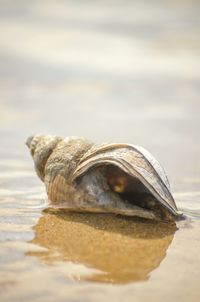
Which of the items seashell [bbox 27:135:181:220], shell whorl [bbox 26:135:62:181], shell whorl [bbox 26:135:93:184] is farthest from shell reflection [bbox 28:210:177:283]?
shell whorl [bbox 26:135:62:181]

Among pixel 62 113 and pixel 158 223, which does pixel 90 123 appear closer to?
pixel 62 113

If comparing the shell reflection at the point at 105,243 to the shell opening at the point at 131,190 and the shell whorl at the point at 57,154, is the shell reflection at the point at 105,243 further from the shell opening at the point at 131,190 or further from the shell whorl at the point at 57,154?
the shell whorl at the point at 57,154

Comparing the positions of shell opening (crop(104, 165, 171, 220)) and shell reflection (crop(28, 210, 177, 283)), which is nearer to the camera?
shell reflection (crop(28, 210, 177, 283))

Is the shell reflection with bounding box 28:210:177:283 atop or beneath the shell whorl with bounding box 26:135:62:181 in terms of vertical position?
beneath

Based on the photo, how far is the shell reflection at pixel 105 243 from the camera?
211 cm

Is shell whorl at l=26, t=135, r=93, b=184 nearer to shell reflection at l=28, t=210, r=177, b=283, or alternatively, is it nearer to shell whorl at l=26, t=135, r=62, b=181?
shell whorl at l=26, t=135, r=62, b=181

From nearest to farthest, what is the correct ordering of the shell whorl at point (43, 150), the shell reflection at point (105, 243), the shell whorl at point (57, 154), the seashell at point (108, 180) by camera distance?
1. the shell reflection at point (105, 243)
2. the seashell at point (108, 180)
3. the shell whorl at point (57, 154)
4. the shell whorl at point (43, 150)

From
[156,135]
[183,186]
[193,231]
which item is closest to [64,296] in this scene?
[193,231]

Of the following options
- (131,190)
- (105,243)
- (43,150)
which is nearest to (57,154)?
(43,150)

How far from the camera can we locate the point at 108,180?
10.3 feet

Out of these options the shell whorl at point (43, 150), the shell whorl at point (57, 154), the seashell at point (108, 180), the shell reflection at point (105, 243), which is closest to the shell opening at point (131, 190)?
the seashell at point (108, 180)

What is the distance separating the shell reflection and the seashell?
0.22ft

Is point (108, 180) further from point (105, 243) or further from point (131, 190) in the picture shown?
point (105, 243)

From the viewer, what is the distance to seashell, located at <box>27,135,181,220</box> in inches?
112
